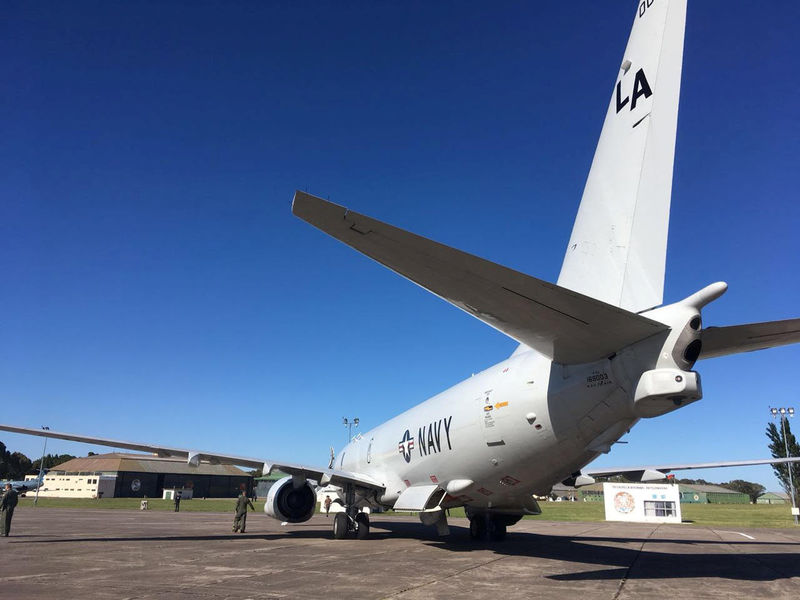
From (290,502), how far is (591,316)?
1311cm

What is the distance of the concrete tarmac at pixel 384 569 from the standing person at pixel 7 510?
0.38 meters

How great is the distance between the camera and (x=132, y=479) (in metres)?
66.2

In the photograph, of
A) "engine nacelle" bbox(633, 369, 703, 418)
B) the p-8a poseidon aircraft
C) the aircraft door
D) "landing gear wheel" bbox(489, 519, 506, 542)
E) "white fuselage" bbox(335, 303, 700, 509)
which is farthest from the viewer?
"landing gear wheel" bbox(489, 519, 506, 542)

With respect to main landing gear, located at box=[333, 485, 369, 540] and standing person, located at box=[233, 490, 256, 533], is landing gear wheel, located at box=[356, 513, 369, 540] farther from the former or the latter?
standing person, located at box=[233, 490, 256, 533]

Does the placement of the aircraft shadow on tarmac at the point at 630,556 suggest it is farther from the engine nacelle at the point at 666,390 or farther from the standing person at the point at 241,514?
the engine nacelle at the point at 666,390

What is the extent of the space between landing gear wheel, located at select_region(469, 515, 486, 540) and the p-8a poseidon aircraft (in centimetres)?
317

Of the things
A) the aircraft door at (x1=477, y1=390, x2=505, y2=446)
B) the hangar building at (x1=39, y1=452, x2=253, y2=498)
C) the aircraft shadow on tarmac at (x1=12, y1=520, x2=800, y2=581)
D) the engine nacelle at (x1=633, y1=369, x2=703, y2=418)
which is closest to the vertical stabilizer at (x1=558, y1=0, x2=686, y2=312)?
the engine nacelle at (x1=633, y1=369, x2=703, y2=418)

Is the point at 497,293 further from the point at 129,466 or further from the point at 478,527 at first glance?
the point at 129,466

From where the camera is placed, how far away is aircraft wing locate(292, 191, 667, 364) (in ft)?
17.8

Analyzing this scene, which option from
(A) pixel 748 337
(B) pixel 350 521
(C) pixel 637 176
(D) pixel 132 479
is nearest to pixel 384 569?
(B) pixel 350 521

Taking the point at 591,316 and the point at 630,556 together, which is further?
the point at 630,556

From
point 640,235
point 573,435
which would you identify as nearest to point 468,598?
point 573,435

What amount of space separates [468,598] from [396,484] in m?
9.06

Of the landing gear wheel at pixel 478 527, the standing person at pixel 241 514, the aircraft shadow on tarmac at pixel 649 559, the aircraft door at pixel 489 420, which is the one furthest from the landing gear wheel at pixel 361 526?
the aircraft door at pixel 489 420
